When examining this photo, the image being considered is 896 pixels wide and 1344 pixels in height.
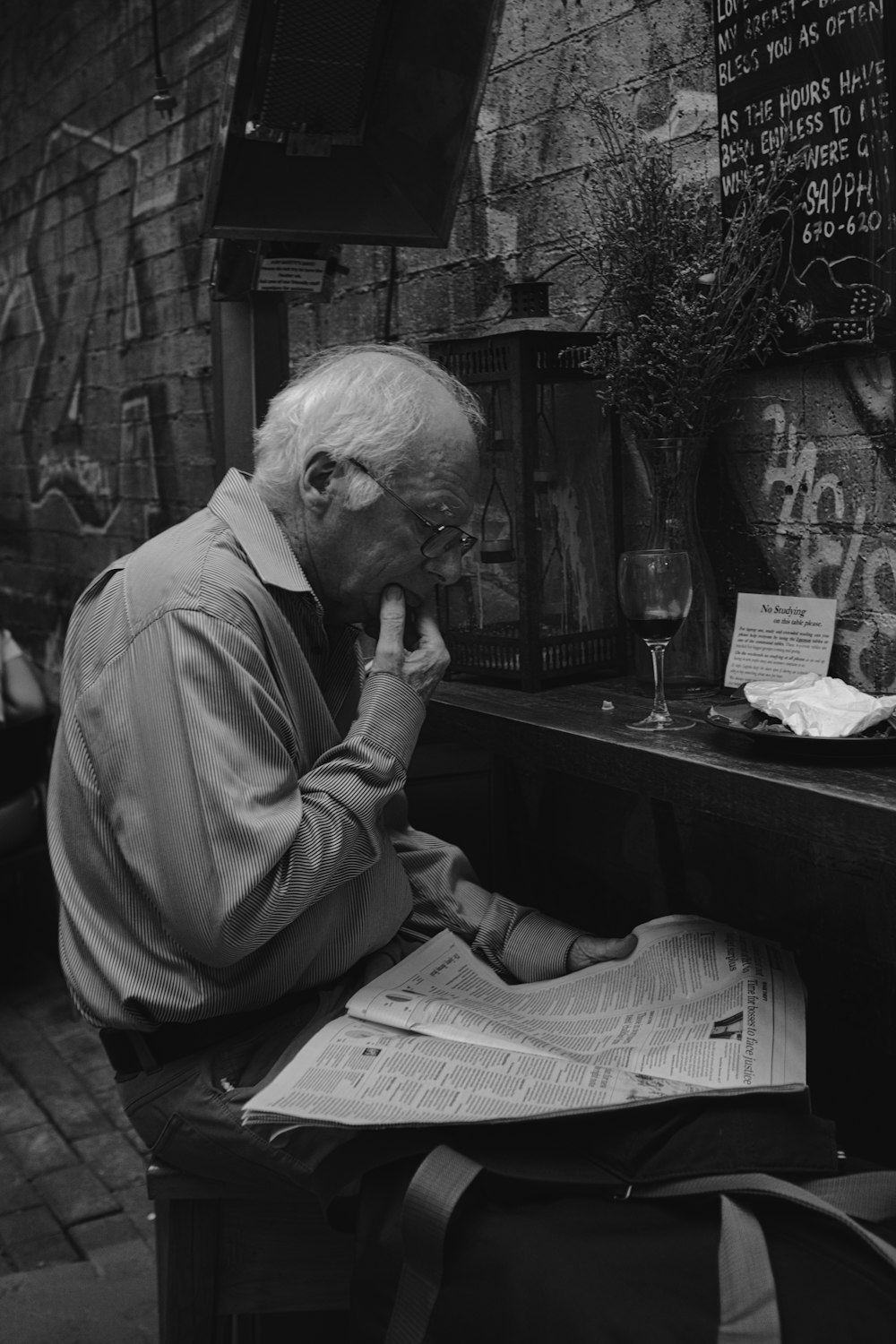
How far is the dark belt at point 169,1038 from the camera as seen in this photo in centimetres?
171

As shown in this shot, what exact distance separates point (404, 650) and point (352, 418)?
0.33 meters

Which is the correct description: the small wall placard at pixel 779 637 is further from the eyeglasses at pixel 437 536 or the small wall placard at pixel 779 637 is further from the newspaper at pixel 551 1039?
the eyeglasses at pixel 437 536

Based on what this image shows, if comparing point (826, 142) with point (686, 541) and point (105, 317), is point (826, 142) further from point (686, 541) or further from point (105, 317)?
point (105, 317)

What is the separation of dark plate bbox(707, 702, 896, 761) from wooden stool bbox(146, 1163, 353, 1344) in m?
0.80

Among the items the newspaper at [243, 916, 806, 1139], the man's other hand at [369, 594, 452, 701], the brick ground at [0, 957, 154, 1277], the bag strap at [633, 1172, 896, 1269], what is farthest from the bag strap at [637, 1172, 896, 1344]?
the brick ground at [0, 957, 154, 1277]

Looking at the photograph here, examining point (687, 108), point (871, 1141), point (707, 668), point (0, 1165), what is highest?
point (687, 108)

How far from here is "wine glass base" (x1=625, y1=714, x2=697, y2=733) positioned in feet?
6.03

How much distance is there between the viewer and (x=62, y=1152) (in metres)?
3.10

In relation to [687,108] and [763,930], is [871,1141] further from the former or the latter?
[687,108]

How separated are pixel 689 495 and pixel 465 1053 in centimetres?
98

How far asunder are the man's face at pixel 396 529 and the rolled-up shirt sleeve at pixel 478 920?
0.44 meters

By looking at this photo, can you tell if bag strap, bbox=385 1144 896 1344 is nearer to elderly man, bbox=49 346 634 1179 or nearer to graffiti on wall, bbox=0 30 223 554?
elderly man, bbox=49 346 634 1179

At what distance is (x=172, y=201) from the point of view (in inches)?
157

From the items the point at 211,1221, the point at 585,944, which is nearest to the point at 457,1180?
the point at 211,1221
